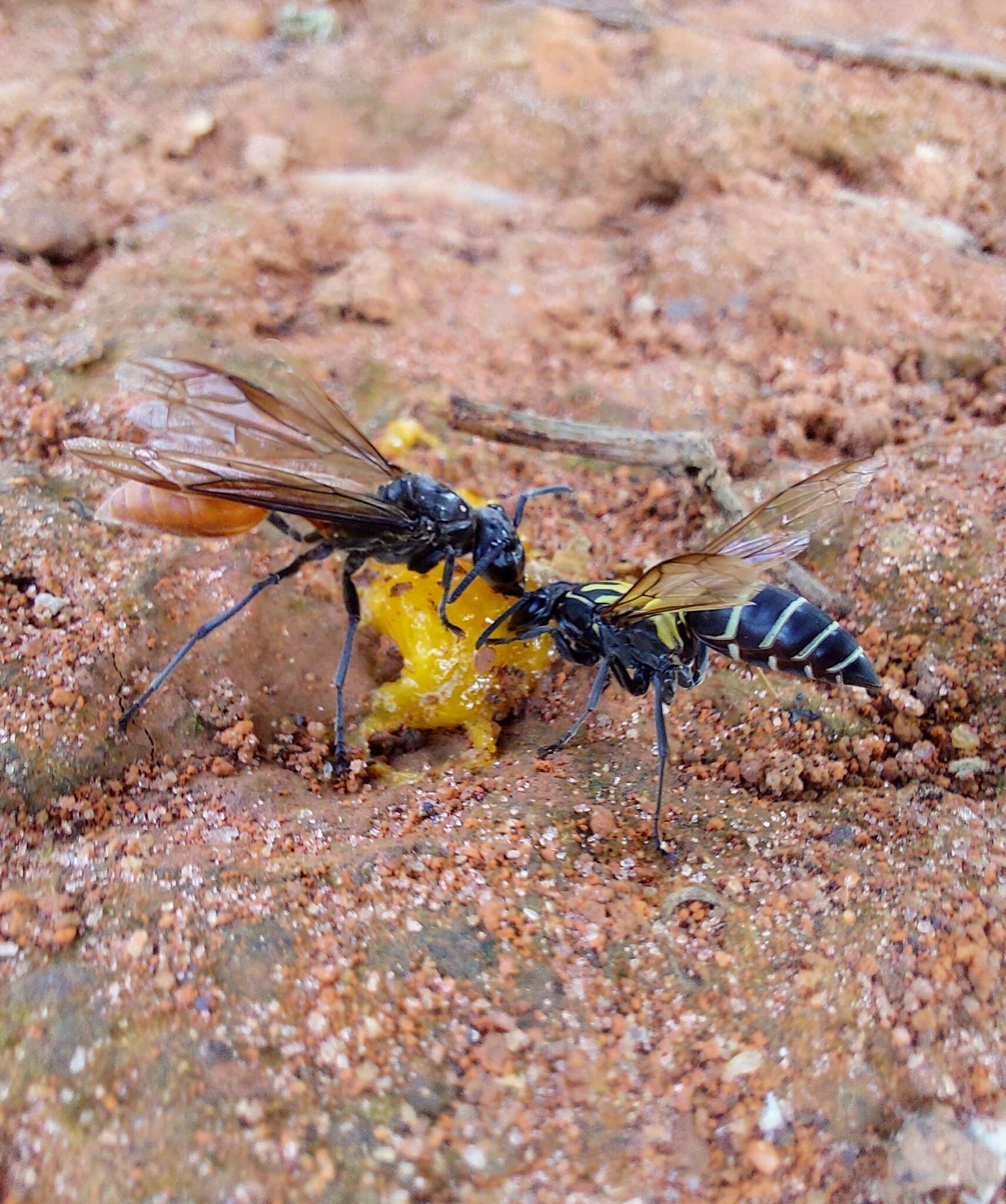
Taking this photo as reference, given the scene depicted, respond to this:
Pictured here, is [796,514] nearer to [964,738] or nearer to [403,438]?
[964,738]

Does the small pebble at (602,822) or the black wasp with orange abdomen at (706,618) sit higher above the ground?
the black wasp with orange abdomen at (706,618)

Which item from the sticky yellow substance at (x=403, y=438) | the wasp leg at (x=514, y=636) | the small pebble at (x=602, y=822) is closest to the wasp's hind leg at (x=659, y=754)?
the small pebble at (x=602, y=822)

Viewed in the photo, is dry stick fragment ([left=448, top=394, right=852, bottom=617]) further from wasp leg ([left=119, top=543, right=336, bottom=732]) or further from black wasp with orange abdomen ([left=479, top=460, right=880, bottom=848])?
wasp leg ([left=119, top=543, right=336, bottom=732])

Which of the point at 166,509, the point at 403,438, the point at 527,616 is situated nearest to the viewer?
the point at 166,509

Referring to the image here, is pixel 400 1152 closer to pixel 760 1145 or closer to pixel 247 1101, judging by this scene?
pixel 247 1101

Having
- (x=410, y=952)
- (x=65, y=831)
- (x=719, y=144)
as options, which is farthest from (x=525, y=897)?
(x=719, y=144)

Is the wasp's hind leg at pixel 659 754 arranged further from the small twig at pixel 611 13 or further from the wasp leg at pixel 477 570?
the small twig at pixel 611 13

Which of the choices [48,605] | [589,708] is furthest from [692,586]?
[48,605]

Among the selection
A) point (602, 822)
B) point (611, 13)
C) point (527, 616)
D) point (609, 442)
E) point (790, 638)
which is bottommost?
point (602, 822)
